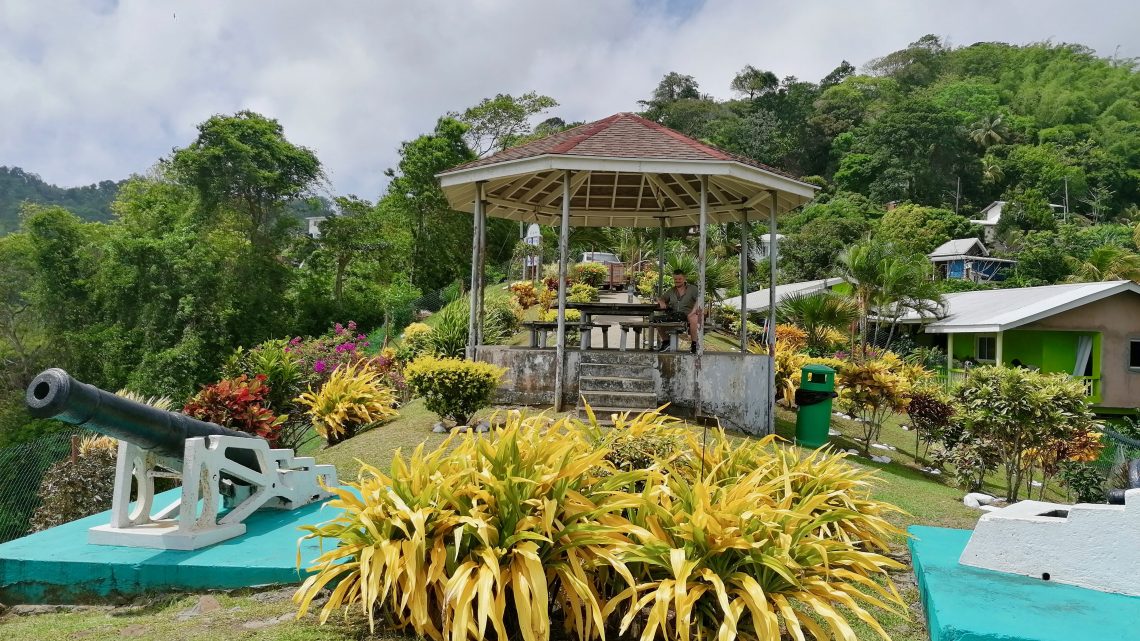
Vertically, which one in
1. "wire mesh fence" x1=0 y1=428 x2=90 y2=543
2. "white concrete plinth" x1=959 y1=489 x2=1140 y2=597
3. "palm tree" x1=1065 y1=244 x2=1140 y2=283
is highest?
"palm tree" x1=1065 y1=244 x2=1140 y2=283

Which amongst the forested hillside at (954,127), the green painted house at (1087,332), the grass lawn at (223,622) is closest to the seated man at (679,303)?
the grass lawn at (223,622)

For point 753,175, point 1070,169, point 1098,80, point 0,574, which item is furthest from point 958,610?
point 1098,80

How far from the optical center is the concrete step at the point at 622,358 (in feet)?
33.5

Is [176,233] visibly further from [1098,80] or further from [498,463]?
[1098,80]

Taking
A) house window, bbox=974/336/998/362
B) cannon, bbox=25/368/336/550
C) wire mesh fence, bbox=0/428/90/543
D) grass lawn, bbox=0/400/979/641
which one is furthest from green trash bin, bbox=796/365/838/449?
house window, bbox=974/336/998/362

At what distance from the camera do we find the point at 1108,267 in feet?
123

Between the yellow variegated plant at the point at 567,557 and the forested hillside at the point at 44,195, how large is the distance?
222ft

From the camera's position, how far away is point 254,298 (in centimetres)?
2834

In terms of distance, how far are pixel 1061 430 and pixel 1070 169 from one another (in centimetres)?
6480

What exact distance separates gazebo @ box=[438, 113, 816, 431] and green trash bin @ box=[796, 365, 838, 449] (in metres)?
0.78

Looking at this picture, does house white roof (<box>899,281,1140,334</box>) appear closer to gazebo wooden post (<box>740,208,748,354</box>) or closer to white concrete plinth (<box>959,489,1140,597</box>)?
gazebo wooden post (<box>740,208,748,354</box>)

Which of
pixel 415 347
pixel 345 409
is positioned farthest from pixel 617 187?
pixel 345 409

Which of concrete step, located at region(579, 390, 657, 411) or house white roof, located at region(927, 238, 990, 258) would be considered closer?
concrete step, located at region(579, 390, 657, 411)

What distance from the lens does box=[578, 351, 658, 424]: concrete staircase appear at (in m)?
9.82
